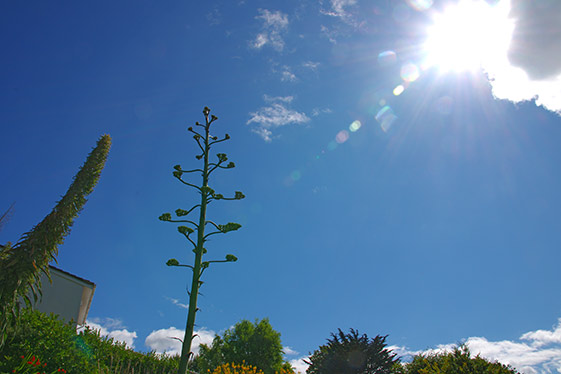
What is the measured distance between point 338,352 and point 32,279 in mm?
14339

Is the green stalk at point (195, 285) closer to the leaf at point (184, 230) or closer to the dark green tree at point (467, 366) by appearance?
the leaf at point (184, 230)

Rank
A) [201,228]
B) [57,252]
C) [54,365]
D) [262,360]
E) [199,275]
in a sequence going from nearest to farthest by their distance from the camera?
[199,275]
[201,228]
[57,252]
[54,365]
[262,360]

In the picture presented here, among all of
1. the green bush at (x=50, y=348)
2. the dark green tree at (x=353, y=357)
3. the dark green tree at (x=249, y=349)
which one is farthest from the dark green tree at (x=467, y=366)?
the dark green tree at (x=249, y=349)

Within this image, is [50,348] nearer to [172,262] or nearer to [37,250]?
[37,250]

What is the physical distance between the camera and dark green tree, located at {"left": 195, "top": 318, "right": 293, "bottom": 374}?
107ft

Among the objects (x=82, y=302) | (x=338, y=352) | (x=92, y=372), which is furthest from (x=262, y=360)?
(x=92, y=372)

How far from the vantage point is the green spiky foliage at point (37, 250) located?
6.19 metres

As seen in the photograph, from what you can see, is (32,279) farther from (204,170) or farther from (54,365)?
(204,170)

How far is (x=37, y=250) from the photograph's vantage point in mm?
6523

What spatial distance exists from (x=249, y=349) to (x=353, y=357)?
777 inches

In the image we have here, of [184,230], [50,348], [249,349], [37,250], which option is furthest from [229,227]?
[249,349]

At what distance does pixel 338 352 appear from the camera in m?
16.8

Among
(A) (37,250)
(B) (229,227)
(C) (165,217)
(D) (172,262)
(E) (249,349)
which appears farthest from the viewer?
(E) (249,349)

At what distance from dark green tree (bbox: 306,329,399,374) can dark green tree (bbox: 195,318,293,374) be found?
1671 centimetres
